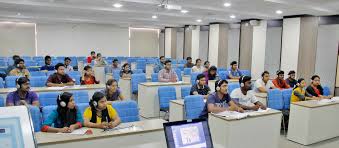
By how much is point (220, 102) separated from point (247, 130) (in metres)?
0.57

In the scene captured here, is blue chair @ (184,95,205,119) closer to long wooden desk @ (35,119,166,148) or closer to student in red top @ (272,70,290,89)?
long wooden desk @ (35,119,166,148)

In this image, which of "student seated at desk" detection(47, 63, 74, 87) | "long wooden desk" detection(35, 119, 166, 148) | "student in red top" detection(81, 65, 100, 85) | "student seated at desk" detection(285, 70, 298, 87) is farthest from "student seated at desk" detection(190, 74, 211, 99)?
"student seated at desk" detection(285, 70, 298, 87)

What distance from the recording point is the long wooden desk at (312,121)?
4781 mm

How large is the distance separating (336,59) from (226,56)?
184 inches

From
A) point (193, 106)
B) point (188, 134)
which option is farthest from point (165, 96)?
point (188, 134)

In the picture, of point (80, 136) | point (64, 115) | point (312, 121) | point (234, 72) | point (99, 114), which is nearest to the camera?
point (80, 136)

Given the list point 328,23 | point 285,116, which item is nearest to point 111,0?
point 285,116

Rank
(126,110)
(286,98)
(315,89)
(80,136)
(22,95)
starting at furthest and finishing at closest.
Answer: (315,89) < (286,98) < (22,95) < (126,110) < (80,136)

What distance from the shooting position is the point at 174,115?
480cm

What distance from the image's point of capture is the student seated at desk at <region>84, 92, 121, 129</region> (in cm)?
326

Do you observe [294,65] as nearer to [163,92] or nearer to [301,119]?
[301,119]

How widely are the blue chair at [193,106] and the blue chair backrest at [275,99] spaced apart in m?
1.71

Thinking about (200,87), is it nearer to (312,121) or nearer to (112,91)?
(112,91)

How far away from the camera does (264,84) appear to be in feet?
21.0
